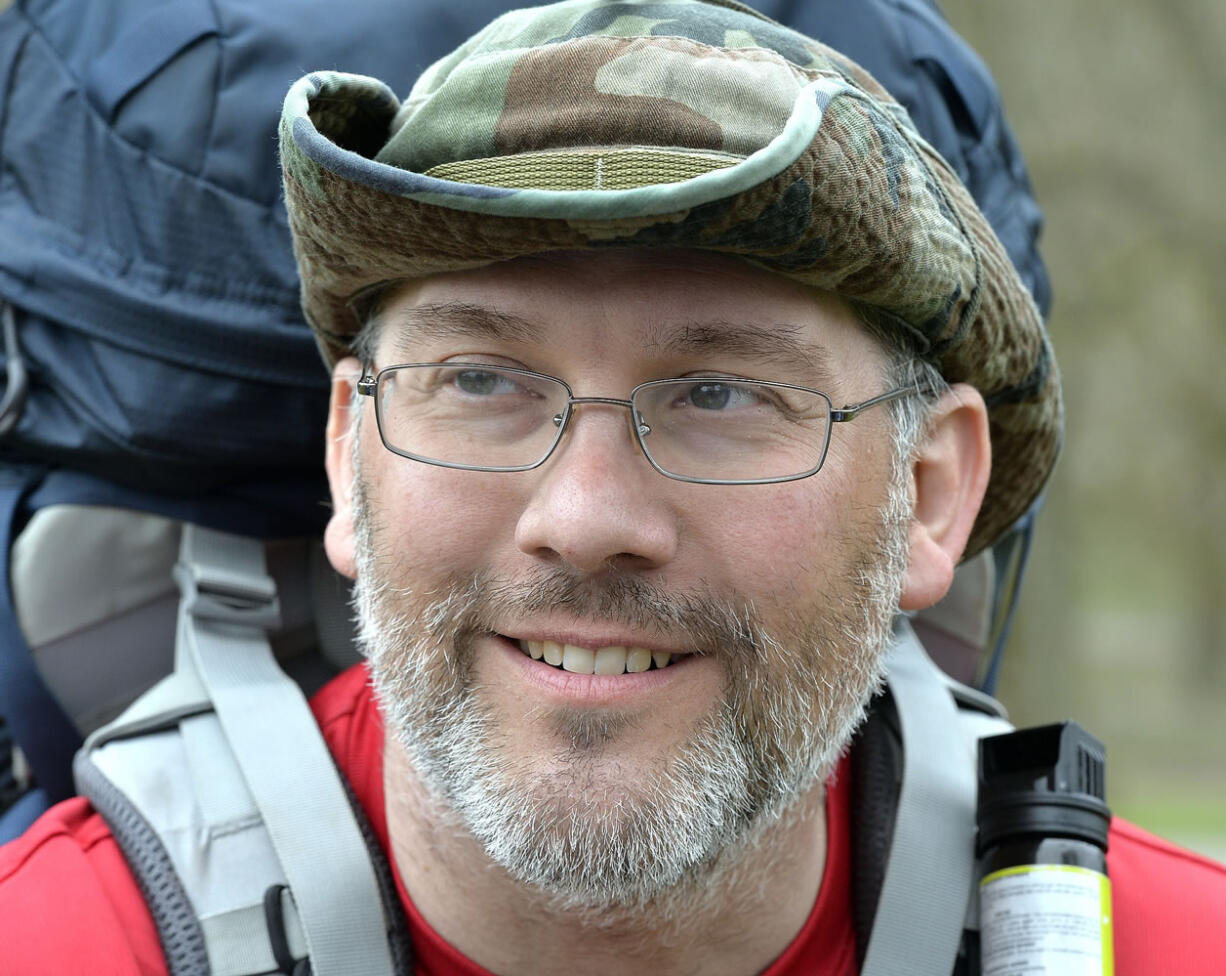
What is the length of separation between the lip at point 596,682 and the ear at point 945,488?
0.53 meters

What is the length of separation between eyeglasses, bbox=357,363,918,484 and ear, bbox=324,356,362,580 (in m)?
0.24

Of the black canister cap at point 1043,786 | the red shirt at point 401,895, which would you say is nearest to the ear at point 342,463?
the red shirt at point 401,895

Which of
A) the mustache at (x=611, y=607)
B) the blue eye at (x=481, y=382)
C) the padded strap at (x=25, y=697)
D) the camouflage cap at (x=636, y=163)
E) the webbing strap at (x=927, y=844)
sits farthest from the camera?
the padded strap at (x=25, y=697)

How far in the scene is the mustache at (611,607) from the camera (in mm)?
2150

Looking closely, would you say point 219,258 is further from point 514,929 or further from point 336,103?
point 514,929

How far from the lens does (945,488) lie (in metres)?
2.63

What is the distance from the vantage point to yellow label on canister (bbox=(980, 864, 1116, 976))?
7.74 ft

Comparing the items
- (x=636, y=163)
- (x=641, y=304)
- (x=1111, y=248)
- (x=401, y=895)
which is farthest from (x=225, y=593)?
(x=1111, y=248)

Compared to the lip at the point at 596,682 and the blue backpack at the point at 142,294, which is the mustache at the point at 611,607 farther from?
the blue backpack at the point at 142,294

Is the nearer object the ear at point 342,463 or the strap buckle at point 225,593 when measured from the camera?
the ear at point 342,463

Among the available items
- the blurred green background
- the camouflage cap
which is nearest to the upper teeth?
the camouflage cap

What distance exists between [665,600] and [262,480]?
1.00 m

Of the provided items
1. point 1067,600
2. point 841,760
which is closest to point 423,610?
point 841,760

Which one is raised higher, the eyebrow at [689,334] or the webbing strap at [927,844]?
the eyebrow at [689,334]
